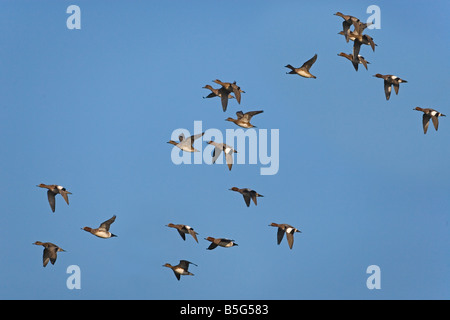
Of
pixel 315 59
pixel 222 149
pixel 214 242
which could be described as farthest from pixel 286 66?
pixel 214 242

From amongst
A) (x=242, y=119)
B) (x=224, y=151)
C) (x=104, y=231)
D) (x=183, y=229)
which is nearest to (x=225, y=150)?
(x=224, y=151)

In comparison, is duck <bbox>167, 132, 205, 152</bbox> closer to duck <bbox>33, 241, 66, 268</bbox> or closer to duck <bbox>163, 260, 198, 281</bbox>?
duck <bbox>163, 260, 198, 281</bbox>

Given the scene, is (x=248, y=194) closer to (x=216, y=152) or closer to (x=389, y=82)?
(x=216, y=152)

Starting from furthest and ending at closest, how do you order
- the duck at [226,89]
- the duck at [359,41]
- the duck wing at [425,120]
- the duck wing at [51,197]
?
the duck wing at [425,120] → the duck wing at [51,197] → the duck at [359,41] → the duck at [226,89]

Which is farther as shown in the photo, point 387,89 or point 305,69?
point 387,89

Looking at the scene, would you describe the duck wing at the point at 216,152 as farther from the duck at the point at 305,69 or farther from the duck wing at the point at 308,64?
the duck wing at the point at 308,64

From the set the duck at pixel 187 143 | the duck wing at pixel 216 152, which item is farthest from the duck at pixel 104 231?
the duck wing at pixel 216 152

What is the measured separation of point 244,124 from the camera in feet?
124

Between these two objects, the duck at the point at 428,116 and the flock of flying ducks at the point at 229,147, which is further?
the duck at the point at 428,116

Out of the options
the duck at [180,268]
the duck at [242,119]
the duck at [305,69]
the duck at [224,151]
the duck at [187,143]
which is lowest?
the duck at [180,268]

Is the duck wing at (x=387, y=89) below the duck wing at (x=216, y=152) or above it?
above
